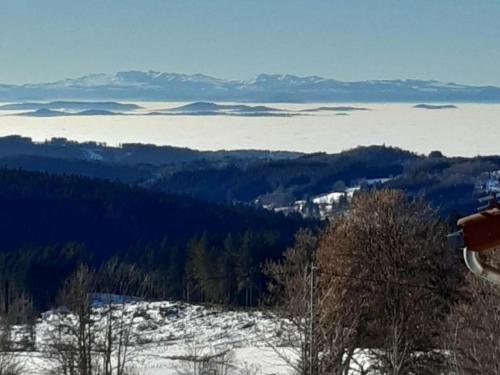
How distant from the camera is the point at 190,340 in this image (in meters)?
57.4

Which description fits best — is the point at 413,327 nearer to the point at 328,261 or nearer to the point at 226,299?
the point at 328,261

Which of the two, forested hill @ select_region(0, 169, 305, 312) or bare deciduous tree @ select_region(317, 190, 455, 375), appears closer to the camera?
bare deciduous tree @ select_region(317, 190, 455, 375)

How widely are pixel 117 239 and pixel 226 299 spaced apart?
77.0 meters

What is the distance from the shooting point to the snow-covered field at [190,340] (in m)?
39.6

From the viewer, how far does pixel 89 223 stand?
166m

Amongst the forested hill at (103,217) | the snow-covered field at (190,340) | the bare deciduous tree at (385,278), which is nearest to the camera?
the bare deciduous tree at (385,278)

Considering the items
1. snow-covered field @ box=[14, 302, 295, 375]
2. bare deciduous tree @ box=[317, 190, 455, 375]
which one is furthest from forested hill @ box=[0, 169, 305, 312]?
bare deciduous tree @ box=[317, 190, 455, 375]

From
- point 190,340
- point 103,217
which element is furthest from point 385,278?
point 103,217

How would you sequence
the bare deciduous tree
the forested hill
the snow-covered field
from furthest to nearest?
the forested hill < the snow-covered field < the bare deciduous tree

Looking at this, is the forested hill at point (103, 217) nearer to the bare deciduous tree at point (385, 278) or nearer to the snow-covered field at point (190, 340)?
the snow-covered field at point (190, 340)

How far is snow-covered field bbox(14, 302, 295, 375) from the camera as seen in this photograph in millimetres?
39562

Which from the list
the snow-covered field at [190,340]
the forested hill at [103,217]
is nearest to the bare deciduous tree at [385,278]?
the snow-covered field at [190,340]

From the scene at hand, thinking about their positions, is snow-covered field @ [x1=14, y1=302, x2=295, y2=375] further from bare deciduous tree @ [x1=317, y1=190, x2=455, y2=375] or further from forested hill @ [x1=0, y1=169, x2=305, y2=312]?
forested hill @ [x1=0, y1=169, x2=305, y2=312]

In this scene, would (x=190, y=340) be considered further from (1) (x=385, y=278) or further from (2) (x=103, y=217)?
(2) (x=103, y=217)
